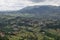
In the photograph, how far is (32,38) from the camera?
148 m

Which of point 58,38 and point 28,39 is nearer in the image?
point 28,39

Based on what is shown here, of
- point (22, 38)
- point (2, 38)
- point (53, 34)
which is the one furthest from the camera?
point (53, 34)

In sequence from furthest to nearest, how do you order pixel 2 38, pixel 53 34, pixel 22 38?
pixel 53 34, pixel 22 38, pixel 2 38

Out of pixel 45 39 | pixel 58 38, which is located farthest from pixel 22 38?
pixel 58 38

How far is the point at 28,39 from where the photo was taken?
145 meters

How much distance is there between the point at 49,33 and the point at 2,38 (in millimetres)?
45754

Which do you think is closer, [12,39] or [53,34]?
[12,39]

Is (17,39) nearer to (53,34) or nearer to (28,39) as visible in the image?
(28,39)

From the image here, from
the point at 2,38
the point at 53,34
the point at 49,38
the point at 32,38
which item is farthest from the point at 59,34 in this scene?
the point at 2,38

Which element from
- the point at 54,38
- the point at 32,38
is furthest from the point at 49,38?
the point at 32,38

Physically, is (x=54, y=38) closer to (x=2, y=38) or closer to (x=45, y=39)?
(x=45, y=39)

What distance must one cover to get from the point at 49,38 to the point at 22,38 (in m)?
18.8

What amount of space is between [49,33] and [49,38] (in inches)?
669

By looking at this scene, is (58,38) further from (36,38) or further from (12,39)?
(12,39)
